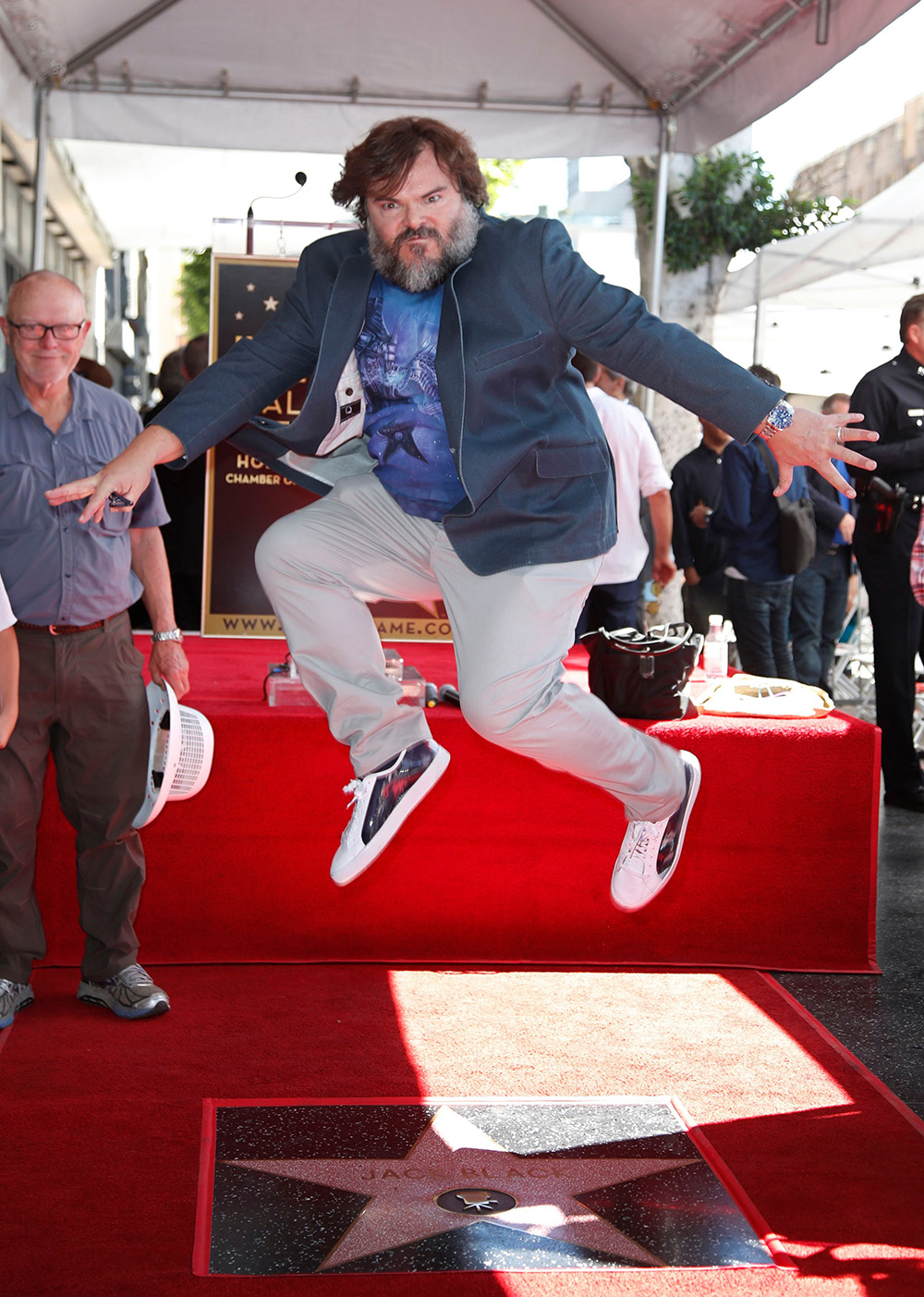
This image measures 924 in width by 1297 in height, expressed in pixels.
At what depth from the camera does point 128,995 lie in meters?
3.73

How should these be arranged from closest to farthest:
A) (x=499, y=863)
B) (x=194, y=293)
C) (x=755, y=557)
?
(x=499, y=863) < (x=755, y=557) < (x=194, y=293)

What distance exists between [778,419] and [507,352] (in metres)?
0.59

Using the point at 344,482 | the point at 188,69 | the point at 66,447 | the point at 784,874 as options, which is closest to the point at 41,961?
the point at 66,447

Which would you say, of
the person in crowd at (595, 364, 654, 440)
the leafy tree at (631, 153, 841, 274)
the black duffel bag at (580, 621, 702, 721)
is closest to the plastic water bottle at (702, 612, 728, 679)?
the black duffel bag at (580, 621, 702, 721)

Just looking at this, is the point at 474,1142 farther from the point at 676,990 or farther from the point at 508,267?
the point at 508,267

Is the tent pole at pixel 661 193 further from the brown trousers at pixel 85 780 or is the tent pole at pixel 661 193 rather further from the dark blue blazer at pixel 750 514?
the brown trousers at pixel 85 780

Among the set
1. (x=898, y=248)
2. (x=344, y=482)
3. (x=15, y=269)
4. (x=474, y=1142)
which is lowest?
(x=474, y=1142)

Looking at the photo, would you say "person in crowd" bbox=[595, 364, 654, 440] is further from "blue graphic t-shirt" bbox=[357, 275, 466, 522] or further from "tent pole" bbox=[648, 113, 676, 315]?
"blue graphic t-shirt" bbox=[357, 275, 466, 522]

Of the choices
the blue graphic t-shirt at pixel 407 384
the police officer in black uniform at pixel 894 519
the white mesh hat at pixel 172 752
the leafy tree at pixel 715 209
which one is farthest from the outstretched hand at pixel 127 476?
the leafy tree at pixel 715 209

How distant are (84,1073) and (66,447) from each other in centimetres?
160

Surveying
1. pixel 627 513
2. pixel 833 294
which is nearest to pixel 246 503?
pixel 627 513

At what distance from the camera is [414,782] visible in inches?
124

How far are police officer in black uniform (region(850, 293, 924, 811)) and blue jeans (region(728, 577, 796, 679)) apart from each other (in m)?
0.67

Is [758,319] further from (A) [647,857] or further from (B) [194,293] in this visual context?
(B) [194,293]
